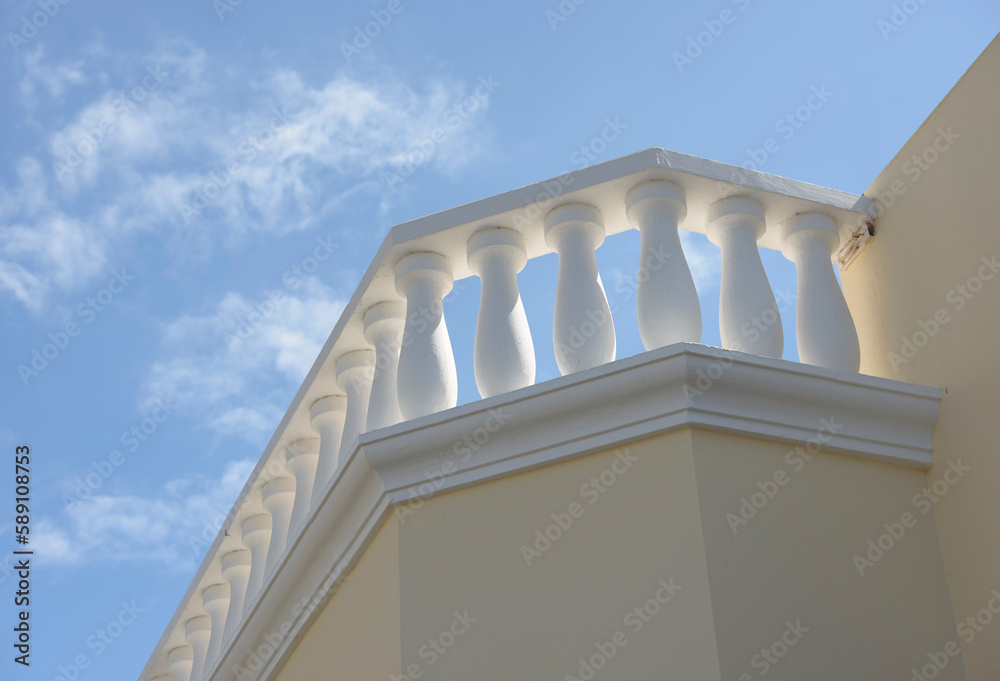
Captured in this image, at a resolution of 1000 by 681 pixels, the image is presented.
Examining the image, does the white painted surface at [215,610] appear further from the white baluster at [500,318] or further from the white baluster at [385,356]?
the white baluster at [500,318]

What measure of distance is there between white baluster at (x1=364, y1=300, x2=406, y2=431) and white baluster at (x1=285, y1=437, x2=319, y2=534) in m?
0.45

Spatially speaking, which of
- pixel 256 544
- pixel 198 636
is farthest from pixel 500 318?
pixel 198 636

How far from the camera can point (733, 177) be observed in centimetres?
239

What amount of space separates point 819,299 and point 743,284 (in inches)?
7.7

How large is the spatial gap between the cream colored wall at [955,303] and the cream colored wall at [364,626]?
1094mm

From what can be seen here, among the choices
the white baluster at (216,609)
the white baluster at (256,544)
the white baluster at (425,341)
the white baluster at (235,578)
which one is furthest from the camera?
the white baluster at (216,609)

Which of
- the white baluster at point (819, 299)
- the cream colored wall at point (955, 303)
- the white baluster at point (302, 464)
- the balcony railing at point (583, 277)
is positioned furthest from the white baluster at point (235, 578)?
the cream colored wall at point (955, 303)

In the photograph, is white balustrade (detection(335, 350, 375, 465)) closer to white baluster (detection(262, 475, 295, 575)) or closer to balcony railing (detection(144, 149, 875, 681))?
balcony railing (detection(144, 149, 875, 681))

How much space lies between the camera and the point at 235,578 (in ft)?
10.3

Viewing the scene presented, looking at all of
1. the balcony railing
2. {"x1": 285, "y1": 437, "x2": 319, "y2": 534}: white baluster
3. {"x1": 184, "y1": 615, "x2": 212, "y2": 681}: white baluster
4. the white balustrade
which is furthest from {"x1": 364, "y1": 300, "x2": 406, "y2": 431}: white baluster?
{"x1": 184, "y1": 615, "x2": 212, "y2": 681}: white baluster

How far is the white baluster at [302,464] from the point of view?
2.80 m

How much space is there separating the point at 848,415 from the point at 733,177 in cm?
58

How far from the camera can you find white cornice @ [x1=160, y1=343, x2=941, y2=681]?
6.72 feet

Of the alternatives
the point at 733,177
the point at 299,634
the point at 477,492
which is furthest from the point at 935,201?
the point at 299,634
